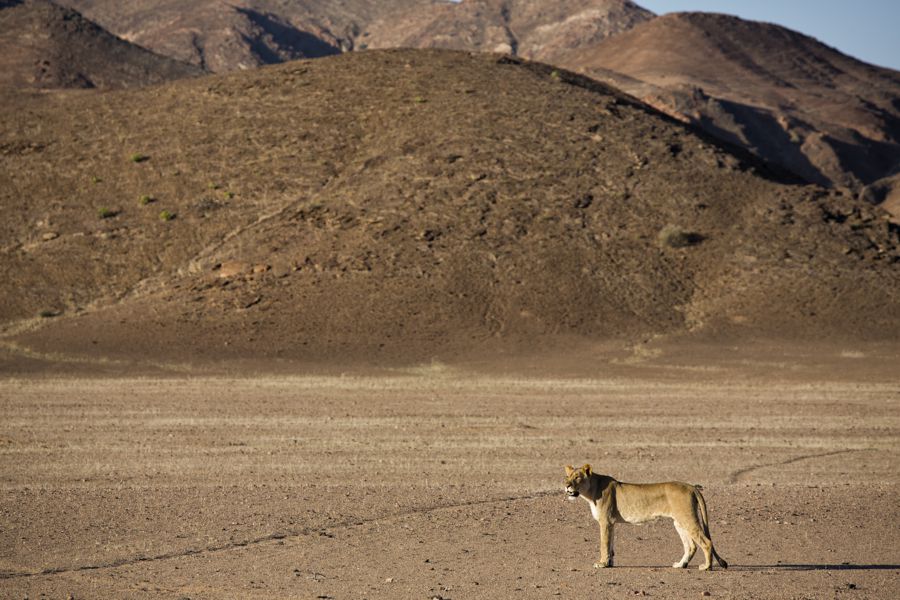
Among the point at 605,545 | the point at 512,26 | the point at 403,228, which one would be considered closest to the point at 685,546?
the point at 605,545

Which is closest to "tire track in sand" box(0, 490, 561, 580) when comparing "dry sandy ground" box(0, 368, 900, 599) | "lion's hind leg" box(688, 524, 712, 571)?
"dry sandy ground" box(0, 368, 900, 599)

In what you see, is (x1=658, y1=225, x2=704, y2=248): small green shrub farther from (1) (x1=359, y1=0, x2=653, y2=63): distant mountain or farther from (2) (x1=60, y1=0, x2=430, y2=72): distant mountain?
(2) (x1=60, y1=0, x2=430, y2=72): distant mountain

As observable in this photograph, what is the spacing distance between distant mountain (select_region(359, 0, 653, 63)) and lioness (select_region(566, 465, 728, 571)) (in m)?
143

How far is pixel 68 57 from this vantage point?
10369 centimetres

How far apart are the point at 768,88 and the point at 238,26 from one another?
2973 inches

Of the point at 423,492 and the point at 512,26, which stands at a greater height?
the point at 512,26

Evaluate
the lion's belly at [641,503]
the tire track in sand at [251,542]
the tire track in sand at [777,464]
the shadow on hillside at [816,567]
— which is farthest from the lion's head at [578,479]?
the tire track in sand at [777,464]

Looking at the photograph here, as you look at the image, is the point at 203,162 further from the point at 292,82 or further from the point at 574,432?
the point at 574,432

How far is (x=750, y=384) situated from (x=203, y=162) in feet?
93.8

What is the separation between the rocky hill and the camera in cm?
3753

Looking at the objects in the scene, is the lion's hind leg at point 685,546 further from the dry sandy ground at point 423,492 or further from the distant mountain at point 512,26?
the distant mountain at point 512,26

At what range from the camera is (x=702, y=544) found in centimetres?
955

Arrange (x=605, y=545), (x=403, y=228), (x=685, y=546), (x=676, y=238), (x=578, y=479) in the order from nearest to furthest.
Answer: (x=578, y=479), (x=685, y=546), (x=605, y=545), (x=676, y=238), (x=403, y=228)

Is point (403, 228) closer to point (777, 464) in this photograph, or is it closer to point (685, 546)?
point (777, 464)
